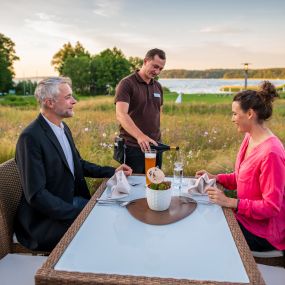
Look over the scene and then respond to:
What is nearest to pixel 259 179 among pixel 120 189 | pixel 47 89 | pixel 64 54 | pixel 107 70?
pixel 120 189

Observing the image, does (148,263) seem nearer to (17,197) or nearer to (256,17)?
(17,197)

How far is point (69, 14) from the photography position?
628 centimetres

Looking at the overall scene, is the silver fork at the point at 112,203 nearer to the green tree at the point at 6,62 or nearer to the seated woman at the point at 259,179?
the seated woman at the point at 259,179

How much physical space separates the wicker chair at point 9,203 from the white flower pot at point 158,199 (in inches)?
30.3

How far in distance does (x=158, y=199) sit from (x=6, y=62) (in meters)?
39.8

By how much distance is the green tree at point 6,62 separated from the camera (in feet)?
123

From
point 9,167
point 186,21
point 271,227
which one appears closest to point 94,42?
point 186,21

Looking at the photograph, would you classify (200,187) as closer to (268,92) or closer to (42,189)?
(268,92)

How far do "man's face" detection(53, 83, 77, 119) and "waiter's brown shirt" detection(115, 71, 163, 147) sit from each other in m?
0.85

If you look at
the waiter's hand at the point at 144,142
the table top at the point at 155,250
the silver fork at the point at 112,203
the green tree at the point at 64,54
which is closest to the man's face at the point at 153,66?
the waiter's hand at the point at 144,142

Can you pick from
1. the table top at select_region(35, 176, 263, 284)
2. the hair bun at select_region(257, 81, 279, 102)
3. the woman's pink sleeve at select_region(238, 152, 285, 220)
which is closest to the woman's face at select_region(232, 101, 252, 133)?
the hair bun at select_region(257, 81, 279, 102)

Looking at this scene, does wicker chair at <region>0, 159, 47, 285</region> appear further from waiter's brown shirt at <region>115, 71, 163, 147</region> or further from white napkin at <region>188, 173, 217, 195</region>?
waiter's brown shirt at <region>115, 71, 163, 147</region>

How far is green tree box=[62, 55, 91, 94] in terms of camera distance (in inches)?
1759

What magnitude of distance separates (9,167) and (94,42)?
6.36 metres
